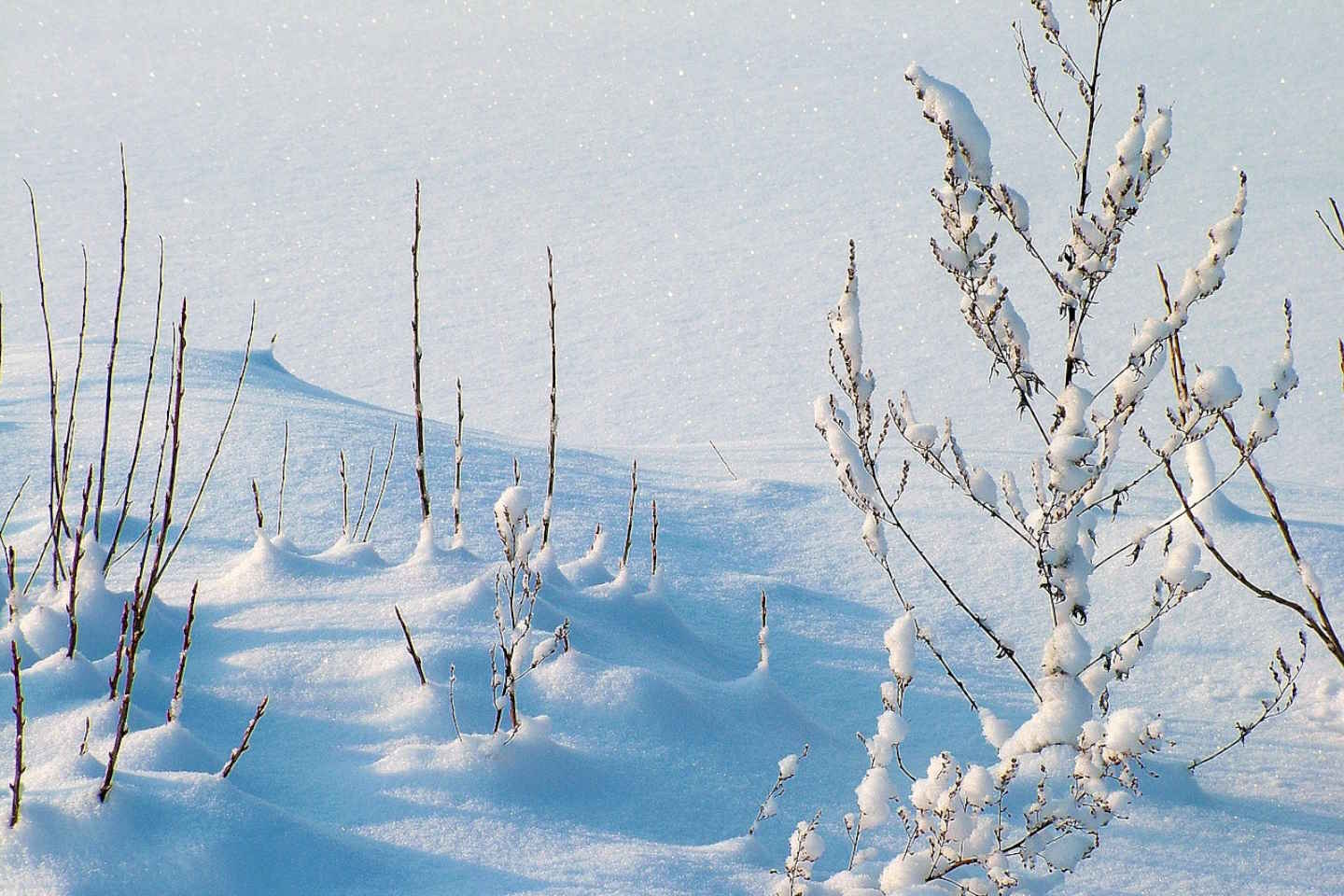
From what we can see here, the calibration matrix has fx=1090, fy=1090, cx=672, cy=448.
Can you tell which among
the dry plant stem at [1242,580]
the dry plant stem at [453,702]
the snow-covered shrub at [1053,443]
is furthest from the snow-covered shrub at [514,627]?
the dry plant stem at [1242,580]

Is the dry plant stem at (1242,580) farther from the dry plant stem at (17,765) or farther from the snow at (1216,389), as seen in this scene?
the dry plant stem at (17,765)

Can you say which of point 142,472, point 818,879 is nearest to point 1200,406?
point 818,879

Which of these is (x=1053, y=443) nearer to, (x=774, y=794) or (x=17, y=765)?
(x=774, y=794)

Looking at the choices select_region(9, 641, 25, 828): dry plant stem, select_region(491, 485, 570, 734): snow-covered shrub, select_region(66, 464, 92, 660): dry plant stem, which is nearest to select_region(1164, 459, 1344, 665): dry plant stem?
select_region(491, 485, 570, 734): snow-covered shrub

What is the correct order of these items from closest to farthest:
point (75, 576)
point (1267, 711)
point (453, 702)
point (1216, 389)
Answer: point (1216, 389) → point (75, 576) → point (453, 702) → point (1267, 711)

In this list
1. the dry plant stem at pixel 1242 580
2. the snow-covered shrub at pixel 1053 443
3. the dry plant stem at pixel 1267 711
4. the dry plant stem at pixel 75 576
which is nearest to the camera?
the dry plant stem at pixel 1242 580

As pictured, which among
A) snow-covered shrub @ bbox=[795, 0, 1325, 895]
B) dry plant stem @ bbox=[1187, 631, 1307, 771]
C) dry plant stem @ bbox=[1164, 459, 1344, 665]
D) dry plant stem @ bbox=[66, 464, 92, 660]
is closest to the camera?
dry plant stem @ bbox=[1164, 459, 1344, 665]

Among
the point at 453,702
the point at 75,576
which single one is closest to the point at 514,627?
the point at 453,702

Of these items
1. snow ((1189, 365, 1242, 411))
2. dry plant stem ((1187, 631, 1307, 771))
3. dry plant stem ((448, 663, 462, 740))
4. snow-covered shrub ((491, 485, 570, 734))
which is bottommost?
dry plant stem ((1187, 631, 1307, 771))

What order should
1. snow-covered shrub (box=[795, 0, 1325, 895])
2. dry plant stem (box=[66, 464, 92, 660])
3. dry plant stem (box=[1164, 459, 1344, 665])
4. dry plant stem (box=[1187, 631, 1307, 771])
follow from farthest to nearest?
dry plant stem (box=[1187, 631, 1307, 771])
dry plant stem (box=[66, 464, 92, 660])
snow-covered shrub (box=[795, 0, 1325, 895])
dry plant stem (box=[1164, 459, 1344, 665])

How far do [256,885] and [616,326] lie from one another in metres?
10.5

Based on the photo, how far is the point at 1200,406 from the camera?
1394 mm

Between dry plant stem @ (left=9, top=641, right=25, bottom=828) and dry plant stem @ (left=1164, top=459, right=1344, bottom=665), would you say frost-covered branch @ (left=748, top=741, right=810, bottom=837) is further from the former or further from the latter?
dry plant stem @ (left=9, top=641, right=25, bottom=828)

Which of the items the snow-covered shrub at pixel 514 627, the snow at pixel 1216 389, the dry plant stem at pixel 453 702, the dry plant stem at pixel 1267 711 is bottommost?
the dry plant stem at pixel 1267 711
